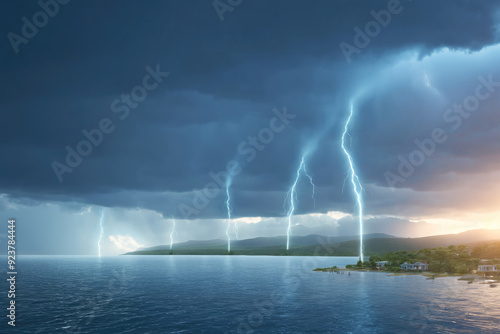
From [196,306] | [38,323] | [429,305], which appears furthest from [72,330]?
[429,305]

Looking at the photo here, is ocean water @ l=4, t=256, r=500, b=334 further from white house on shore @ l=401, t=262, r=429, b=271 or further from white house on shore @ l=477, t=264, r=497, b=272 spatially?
white house on shore @ l=401, t=262, r=429, b=271

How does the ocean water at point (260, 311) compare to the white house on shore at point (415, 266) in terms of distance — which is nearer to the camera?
the ocean water at point (260, 311)

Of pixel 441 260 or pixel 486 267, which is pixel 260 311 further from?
pixel 441 260

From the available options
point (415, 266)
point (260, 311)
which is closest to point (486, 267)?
point (415, 266)

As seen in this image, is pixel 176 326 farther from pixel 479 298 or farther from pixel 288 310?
pixel 479 298

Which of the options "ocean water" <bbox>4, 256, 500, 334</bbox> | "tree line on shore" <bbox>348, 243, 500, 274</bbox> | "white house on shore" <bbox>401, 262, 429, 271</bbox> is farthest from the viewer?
"white house on shore" <bbox>401, 262, 429, 271</bbox>

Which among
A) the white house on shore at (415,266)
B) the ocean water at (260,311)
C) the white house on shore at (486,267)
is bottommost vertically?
the white house on shore at (415,266)

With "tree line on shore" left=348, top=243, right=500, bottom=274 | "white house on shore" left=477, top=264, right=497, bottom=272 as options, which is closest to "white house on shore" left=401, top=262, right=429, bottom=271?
"tree line on shore" left=348, top=243, right=500, bottom=274

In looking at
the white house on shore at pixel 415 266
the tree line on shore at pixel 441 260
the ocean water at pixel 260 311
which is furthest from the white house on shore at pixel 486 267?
the ocean water at pixel 260 311

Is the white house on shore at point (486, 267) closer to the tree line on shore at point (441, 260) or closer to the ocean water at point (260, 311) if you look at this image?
the tree line on shore at point (441, 260)

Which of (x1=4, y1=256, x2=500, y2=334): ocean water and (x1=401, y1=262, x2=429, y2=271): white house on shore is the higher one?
(x1=4, y1=256, x2=500, y2=334): ocean water

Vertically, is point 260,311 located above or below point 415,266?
above
